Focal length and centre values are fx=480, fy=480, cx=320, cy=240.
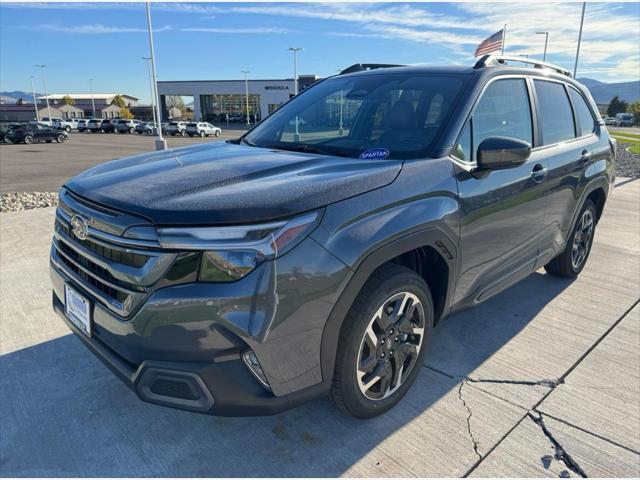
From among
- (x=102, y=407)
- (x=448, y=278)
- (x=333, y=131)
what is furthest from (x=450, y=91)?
(x=102, y=407)

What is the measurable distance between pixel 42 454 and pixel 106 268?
3.44 feet

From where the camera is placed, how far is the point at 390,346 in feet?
8.36

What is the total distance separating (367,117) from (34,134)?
1471 inches

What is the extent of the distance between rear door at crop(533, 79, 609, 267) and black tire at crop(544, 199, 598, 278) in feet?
1.11

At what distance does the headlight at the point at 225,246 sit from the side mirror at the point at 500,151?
1.45 metres

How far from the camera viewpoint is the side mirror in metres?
2.67

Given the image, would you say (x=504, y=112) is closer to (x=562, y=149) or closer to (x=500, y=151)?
(x=500, y=151)

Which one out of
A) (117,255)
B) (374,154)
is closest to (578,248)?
(374,154)

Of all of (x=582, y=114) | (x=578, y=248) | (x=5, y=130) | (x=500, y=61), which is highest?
(x=500, y=61)

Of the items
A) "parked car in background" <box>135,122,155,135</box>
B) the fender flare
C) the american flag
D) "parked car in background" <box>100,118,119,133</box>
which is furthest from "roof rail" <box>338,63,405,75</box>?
"parked car in background" <box>100,118,119,133</box>

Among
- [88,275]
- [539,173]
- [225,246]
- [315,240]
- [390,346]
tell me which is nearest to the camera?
[225,246]

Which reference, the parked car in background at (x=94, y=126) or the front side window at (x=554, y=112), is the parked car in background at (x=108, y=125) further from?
the front side window at (x=554, y=112)

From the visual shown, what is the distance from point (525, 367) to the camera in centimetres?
315

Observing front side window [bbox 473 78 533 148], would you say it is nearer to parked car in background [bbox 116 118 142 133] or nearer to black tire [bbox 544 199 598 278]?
black tire [bbox 544 199 598 278]
